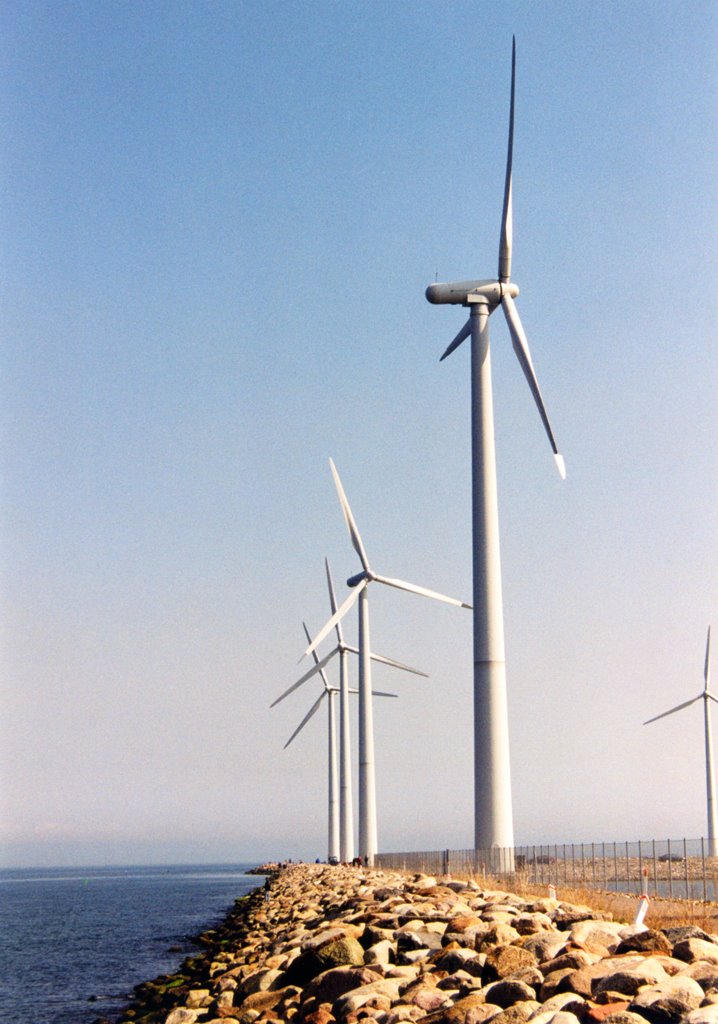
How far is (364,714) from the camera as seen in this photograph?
62.3m

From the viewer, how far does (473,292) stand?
42188 millimetres

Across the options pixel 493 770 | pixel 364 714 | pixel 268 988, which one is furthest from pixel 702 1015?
pixel 364 714

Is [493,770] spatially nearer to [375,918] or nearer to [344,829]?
[375,918]

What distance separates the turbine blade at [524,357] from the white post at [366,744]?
24.5 meters

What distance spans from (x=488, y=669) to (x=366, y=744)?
27.5 m

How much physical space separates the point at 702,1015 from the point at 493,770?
2701 cm

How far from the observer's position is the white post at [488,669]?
121 ft

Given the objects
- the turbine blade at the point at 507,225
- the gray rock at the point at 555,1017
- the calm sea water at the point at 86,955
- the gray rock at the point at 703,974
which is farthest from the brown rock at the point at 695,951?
the turbine blade at the point at 507,225

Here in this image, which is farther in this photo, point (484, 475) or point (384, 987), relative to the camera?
point (484, 475)

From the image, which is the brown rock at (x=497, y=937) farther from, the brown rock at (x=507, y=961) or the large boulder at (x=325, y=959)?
the large boulder at (x=325, y=959)

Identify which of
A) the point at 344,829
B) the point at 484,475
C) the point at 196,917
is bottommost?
the point at 196,917

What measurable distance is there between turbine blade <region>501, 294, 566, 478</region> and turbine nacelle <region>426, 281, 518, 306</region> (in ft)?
1.00

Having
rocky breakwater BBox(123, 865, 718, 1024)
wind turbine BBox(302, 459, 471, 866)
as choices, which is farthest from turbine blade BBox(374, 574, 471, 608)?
rocky breakwater BBox(123, 865, 718, 1024)

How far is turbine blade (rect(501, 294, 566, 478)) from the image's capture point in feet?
125
